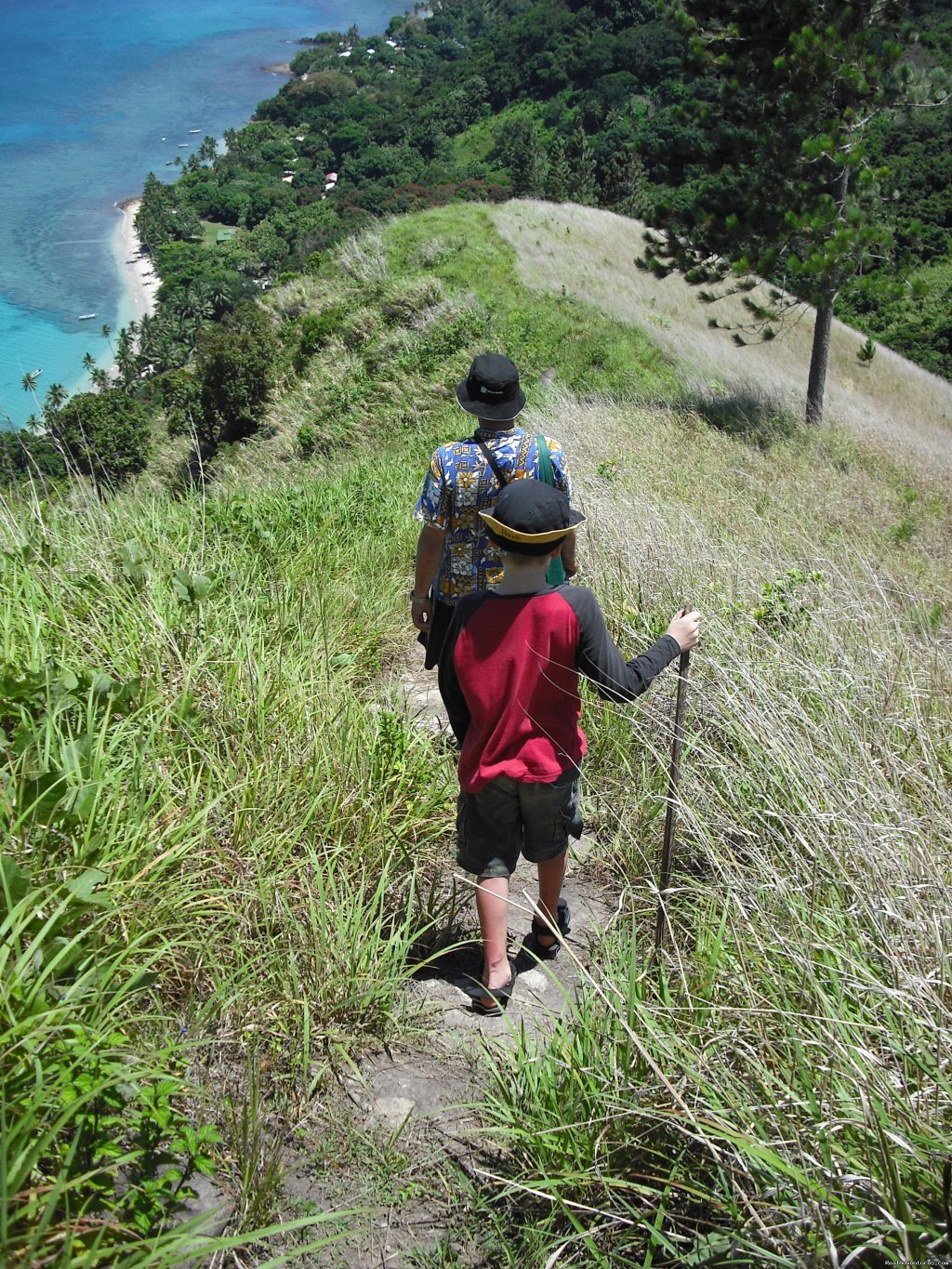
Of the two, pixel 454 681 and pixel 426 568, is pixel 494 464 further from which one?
pixel 454 681

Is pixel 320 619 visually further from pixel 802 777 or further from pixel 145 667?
pixel 802 777

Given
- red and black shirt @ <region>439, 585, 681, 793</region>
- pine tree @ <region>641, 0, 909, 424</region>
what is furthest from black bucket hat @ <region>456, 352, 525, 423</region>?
pine tree @ <region>641, 0, 909, 424</region>

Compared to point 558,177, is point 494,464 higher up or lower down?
higher up

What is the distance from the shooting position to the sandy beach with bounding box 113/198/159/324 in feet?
262

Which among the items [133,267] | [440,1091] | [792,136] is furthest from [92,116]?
[440,1091]

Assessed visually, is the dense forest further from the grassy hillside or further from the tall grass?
the tall grass

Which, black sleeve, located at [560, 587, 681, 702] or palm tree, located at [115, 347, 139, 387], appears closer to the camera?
black sleeve, located at [560, 587, 681, 702]

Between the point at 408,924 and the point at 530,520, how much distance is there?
1.19 metres

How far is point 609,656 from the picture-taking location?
2.40m

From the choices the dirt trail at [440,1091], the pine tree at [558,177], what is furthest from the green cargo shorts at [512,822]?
the pine tree at [558,177]

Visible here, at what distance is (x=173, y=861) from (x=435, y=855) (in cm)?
98

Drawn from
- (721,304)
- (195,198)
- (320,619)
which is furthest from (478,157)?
(320,619)

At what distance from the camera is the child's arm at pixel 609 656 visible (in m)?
2.39

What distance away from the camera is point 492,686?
246 cm
